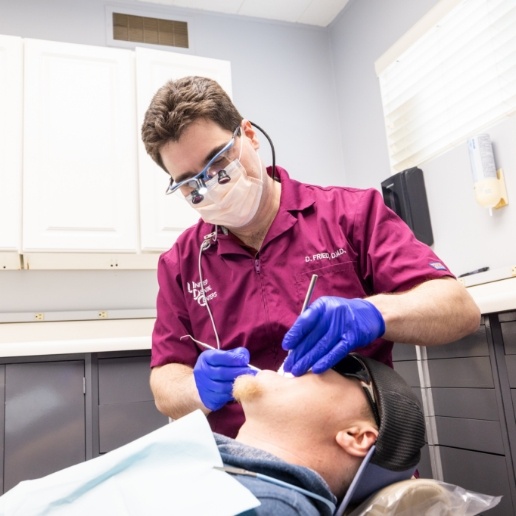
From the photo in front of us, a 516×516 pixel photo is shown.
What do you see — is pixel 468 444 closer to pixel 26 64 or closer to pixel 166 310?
pixel 166 310

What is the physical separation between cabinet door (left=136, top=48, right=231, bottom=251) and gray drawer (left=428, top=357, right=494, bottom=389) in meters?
1.38

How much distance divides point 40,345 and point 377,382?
1.52 metres

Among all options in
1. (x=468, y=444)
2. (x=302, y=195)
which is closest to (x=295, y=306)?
(x=302, y=195)

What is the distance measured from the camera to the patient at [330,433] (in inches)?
37.0

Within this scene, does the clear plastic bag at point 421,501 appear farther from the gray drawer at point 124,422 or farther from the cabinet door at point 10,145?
the cabinet door at point 10,145

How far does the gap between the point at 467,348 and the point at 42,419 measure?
1561 mm

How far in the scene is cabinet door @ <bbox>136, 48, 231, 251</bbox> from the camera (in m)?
2.70

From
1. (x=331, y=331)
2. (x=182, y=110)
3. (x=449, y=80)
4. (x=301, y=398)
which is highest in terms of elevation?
(x=449, y=80)

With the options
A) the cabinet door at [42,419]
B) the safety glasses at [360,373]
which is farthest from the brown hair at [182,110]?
the cabinet door at [42,419]

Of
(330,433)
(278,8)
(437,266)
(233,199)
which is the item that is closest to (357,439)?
(330,433)

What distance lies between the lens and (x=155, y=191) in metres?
2.72

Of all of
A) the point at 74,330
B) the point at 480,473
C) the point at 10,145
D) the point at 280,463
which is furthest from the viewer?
the point at 74,330

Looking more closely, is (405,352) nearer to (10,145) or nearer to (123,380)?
(123,380)

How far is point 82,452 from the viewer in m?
2.14
